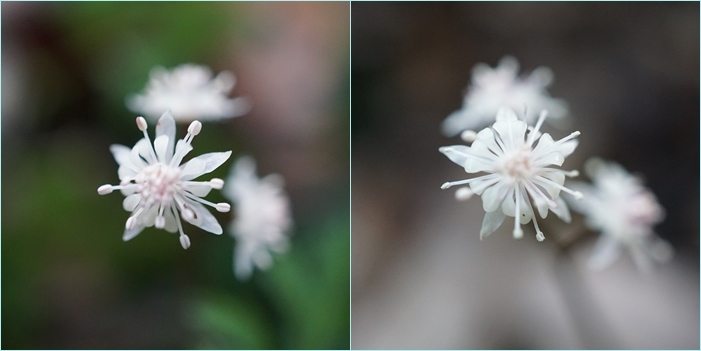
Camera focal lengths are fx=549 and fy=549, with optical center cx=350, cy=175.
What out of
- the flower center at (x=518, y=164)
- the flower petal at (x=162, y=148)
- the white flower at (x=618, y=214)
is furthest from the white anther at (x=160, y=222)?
the white flower at (x=618, y=214)

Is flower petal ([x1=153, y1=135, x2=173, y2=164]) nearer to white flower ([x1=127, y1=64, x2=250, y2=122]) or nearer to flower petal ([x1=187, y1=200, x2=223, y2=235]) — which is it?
flower petal ([x1=187, y1=200, x2=223, y2=235])

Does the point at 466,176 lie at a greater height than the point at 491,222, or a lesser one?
greater

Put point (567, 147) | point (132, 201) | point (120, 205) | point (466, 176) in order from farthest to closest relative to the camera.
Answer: point (466, 176)
point (120, 205)
point (132, 201)
point (567, 147)

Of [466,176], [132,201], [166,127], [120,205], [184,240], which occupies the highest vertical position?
[466,176]

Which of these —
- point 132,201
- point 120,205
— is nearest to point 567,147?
point 132,201

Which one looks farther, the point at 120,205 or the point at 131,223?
the point at 120,205

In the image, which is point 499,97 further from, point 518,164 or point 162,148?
point 162,148

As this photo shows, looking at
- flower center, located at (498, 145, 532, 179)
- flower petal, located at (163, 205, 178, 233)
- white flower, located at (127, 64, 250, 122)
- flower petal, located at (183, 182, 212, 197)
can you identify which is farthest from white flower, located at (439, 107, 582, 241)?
white flower, located at (127, 64, 250, 122)
